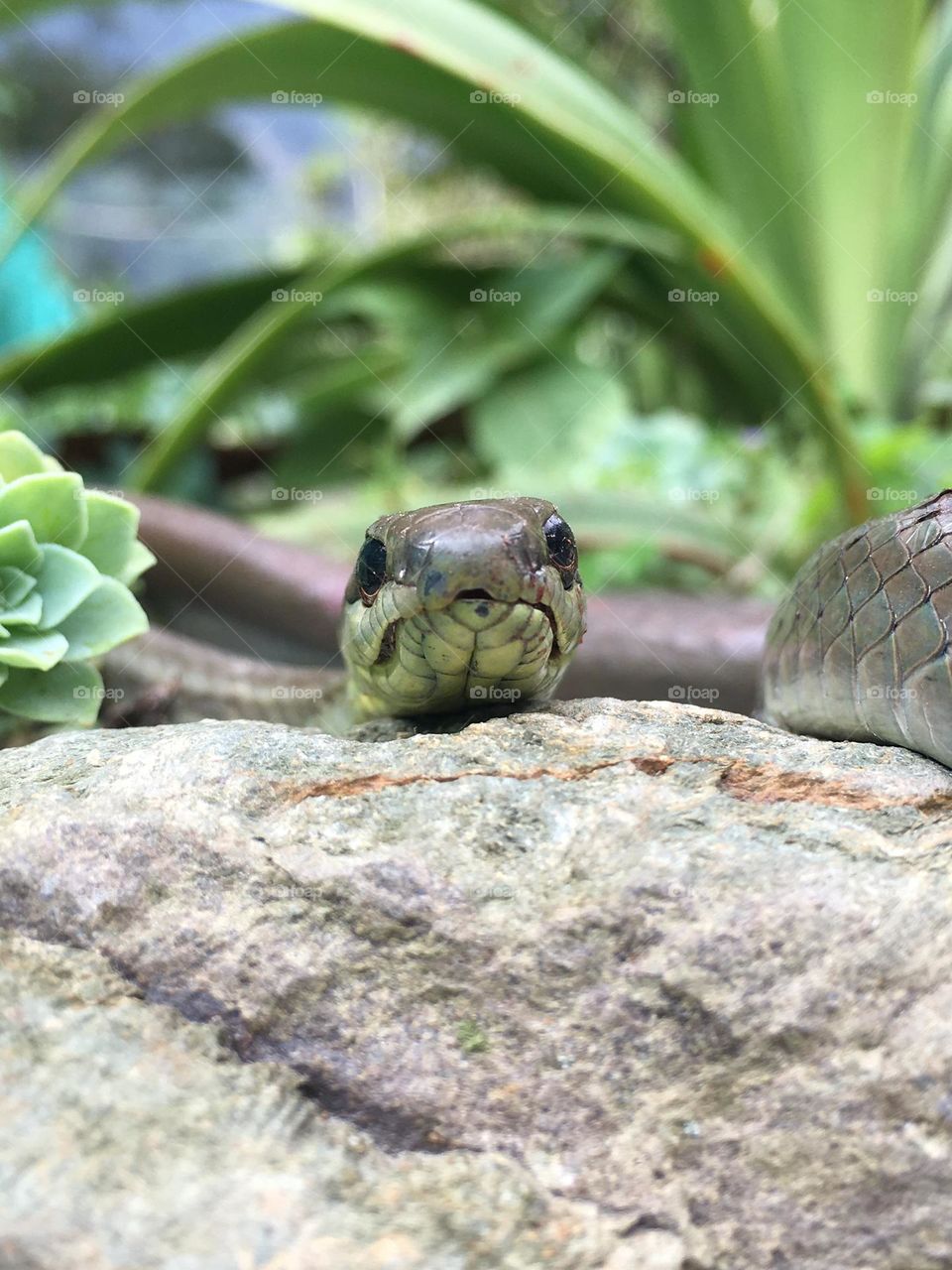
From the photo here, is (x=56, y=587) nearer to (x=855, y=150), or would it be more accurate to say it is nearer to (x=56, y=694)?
(x=56, y=694)

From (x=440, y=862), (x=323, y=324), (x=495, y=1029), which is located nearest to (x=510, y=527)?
(x=440, y=862)

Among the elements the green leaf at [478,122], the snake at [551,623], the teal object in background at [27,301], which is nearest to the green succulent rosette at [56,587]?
the snake at [551,623]

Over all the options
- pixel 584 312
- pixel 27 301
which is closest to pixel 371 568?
pixel 584 312

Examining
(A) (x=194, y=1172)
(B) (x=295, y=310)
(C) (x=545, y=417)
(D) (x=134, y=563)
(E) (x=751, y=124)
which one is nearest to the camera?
(A) (x=194, y=1172)

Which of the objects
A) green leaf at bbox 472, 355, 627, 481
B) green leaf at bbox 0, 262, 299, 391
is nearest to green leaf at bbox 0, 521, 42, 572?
green leaf at bbox 472, 355, 627, 481

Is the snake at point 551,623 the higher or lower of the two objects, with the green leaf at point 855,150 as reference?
lower

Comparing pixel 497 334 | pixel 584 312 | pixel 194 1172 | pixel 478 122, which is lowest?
pixel 194 1172

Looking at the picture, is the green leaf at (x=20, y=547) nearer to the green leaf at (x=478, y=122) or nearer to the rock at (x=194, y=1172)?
the rock at (x=194, y=1172)
